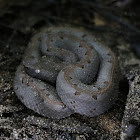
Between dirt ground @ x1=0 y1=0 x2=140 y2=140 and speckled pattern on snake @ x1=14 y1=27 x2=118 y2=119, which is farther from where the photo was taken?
speckled pattern on snake @ x1=14 y1=27 x2=118 y2=119

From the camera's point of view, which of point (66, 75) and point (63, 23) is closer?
point (66, 75)

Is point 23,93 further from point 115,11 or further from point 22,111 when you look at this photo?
point 115,11

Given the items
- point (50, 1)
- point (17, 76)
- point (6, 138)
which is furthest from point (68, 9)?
point (6, 138)

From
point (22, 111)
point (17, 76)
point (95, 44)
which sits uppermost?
point (95, 44)

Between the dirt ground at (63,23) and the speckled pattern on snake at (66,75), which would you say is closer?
the dirt ground at (63,23)

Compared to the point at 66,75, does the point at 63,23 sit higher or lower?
lower

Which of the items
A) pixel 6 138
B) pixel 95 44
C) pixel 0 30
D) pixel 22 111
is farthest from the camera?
pixel 0 30

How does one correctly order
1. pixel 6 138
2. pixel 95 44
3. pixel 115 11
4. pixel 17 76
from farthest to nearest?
pixel 115 11 < pixel 95 44 < pixel 17 76 < pixel 6 138

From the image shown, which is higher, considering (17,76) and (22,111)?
(17,76)
